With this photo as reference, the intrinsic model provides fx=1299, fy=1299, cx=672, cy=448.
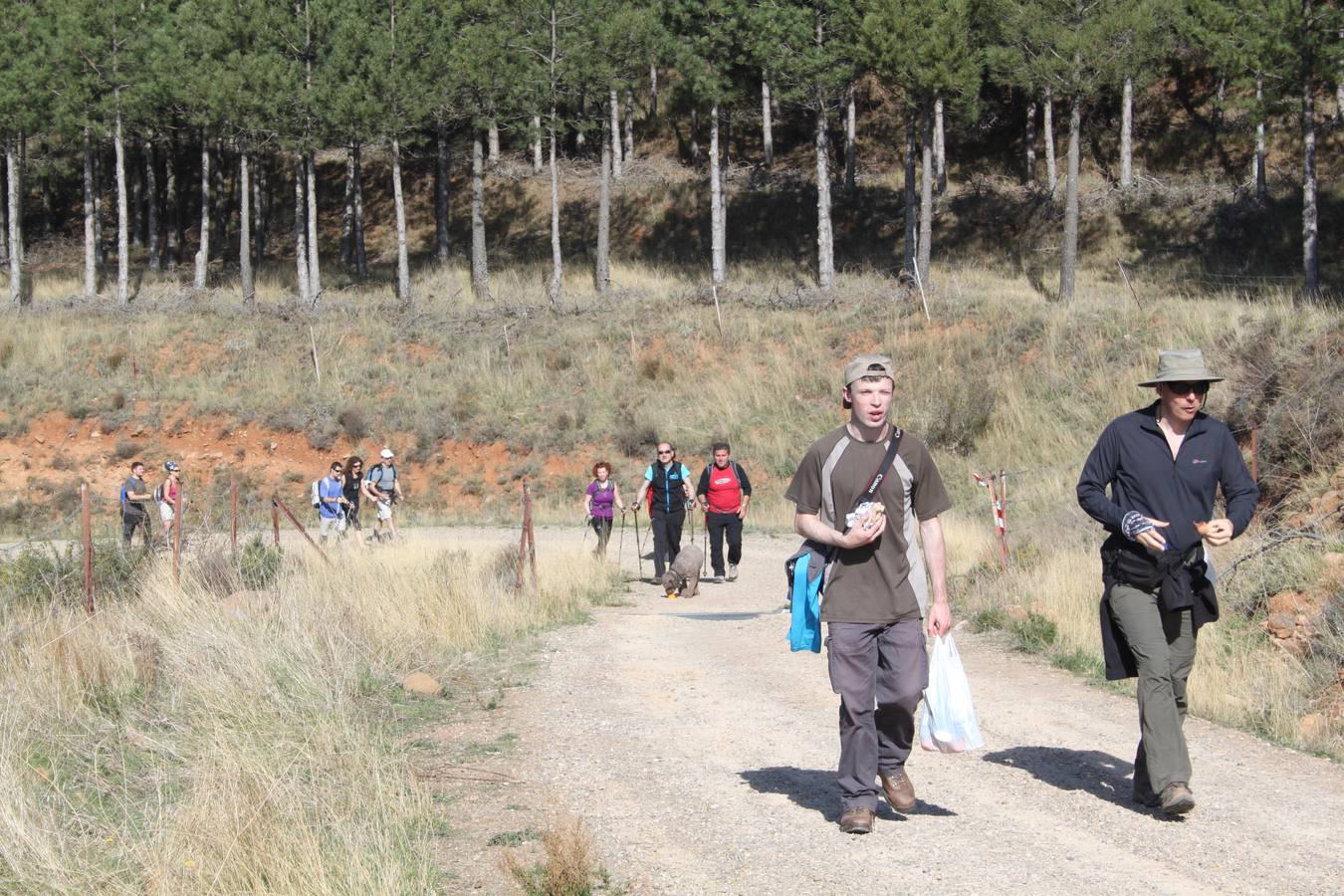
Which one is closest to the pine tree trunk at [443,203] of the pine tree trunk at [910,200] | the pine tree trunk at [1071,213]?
the pine tree trunk at [910,200]

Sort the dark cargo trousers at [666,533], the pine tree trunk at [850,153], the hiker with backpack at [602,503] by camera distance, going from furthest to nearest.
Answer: the pine tree trunk at [850,153]
the hiker with backpack at [602,503]
the dark cargo trousers at [666,533]

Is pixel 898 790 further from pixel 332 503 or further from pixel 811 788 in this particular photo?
pixel 332 503

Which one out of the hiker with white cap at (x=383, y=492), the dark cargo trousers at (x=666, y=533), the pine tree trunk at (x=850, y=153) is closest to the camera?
the dark cargo trousers at (x=666, y=533)

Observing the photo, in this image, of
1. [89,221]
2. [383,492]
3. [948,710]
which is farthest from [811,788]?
[89,221]

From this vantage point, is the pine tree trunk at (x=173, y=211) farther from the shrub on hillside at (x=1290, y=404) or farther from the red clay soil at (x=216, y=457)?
the shrub on hillside at (x=1290, y=404)

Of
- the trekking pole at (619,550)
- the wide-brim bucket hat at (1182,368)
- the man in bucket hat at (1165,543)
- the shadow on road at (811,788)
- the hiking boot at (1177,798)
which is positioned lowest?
the trekking pole at (619,550)

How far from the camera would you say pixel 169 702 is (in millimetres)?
8172

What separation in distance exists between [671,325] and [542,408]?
16.0ft

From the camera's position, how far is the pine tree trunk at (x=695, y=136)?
5416 centimetres

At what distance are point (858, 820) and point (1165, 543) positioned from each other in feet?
6.11

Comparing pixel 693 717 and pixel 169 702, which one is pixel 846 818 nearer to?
pixel 693 717

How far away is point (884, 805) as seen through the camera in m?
6.16

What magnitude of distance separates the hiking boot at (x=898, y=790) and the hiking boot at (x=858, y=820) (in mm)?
310

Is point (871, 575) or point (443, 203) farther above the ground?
point (443, 203)
